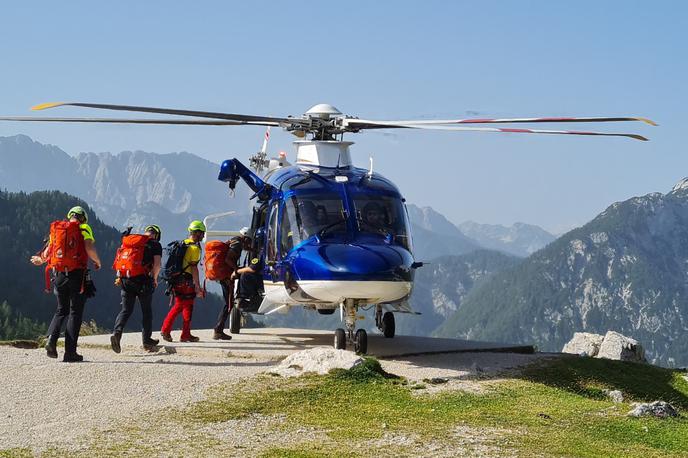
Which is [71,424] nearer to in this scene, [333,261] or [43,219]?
[333,261]

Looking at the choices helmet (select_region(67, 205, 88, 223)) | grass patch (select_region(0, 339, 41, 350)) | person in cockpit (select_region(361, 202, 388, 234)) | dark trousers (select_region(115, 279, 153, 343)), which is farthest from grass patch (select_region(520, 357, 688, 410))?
grass patch (select_region(0, 339, 41, 350))

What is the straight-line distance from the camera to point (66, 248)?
1388 cm

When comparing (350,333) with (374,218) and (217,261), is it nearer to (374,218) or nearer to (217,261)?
(374,218)

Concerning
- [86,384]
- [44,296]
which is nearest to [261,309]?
[86,384]

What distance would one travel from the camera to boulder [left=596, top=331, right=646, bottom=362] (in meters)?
24.3

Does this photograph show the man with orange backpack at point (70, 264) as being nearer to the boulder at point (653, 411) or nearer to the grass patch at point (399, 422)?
the grass patch at point (399, 422)

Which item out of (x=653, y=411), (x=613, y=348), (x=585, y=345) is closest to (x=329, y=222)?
(x=653, y=411)

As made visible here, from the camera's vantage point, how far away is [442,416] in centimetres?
1132

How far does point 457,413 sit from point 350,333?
177 inches

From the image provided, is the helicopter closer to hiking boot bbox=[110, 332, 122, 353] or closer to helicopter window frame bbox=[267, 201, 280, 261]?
helicopter window frame bbox=[267, 201, 280, 261]

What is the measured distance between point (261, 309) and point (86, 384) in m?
5.26

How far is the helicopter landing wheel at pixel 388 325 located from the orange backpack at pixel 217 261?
342cm

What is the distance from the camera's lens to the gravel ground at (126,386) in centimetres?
991

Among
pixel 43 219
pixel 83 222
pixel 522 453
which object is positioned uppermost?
pixel 43 219
